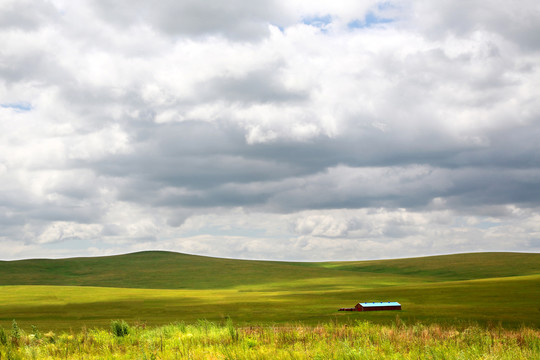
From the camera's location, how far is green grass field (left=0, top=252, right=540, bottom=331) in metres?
43.1

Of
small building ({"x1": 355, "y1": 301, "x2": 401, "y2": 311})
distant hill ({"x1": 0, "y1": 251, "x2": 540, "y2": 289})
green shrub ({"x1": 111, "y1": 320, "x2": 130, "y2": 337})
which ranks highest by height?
green shrub ({"x1": 111, "y1": 320, "x2": 130, "y2": 337})

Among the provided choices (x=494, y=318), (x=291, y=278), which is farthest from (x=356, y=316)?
(x=291, y=278)

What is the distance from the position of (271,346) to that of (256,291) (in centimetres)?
8492

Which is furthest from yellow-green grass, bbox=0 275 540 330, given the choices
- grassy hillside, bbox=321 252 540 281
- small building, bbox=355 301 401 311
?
grassy hillside, bbox=321 252 540 281

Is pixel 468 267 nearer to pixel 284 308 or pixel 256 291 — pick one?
pixel 256 291

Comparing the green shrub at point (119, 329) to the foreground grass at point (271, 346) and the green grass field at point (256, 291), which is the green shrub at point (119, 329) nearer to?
the foreground grass at point (271, 346)

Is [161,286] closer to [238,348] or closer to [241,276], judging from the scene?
[241,276]

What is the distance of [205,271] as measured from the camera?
155875 mm

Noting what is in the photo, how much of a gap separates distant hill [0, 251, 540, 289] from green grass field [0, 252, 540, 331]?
11.8 inches

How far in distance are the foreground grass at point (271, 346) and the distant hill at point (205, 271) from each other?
103414mm

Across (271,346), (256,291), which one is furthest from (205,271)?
(271,346)

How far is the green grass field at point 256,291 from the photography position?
4306 centimetres

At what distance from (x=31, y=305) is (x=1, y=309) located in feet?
20.2

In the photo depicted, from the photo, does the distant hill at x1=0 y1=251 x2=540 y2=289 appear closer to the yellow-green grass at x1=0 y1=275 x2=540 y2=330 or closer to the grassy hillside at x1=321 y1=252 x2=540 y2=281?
the grassy hillside at x1=321 y1=252 x2=540 y2=281
